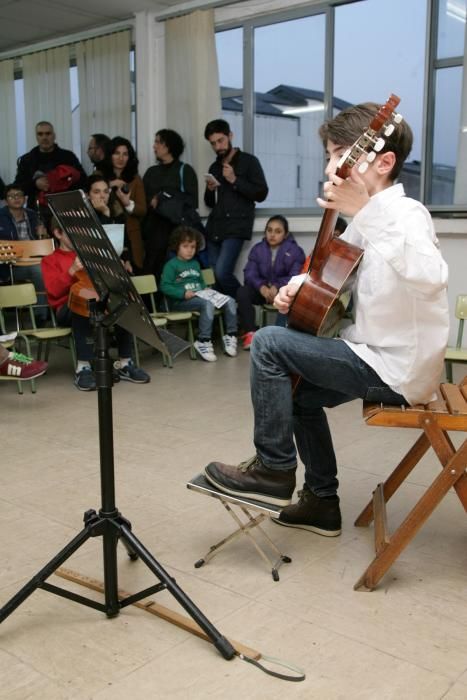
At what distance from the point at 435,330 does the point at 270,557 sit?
837 mm

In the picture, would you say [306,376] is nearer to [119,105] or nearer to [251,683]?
[251,683]

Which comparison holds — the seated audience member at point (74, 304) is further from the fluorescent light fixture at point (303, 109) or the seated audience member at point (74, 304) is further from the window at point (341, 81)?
the fluorescent light fixture at point (303, 109)

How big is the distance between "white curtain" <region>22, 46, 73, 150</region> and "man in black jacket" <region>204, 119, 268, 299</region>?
7.23 feet

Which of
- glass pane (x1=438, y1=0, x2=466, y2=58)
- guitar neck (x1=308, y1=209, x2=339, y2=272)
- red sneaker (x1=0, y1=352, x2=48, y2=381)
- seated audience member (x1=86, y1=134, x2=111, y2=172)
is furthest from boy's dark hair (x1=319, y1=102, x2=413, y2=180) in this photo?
seated audience member (x1=86, y1=134, x2=111, y2=172)

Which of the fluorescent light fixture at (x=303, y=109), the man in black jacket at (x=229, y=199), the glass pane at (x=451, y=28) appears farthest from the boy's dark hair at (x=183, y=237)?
the glass pane at (x=451, y=28)

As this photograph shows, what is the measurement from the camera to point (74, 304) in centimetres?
458

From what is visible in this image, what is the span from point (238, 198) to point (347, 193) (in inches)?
179

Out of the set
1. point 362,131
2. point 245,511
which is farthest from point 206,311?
point 362,131

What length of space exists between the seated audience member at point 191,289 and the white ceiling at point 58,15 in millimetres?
Result: 2409

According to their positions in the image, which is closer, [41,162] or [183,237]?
[183,237]

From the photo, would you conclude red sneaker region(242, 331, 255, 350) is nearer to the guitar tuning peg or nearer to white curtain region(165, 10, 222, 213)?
white curtain region(165, 10, 222, 213)

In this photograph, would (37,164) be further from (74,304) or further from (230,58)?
(74,304)

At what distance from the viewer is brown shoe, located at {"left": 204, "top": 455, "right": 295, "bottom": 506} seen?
2088 millimetres

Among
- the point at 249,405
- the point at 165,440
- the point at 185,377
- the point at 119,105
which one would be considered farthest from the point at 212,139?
the point at 165,440
